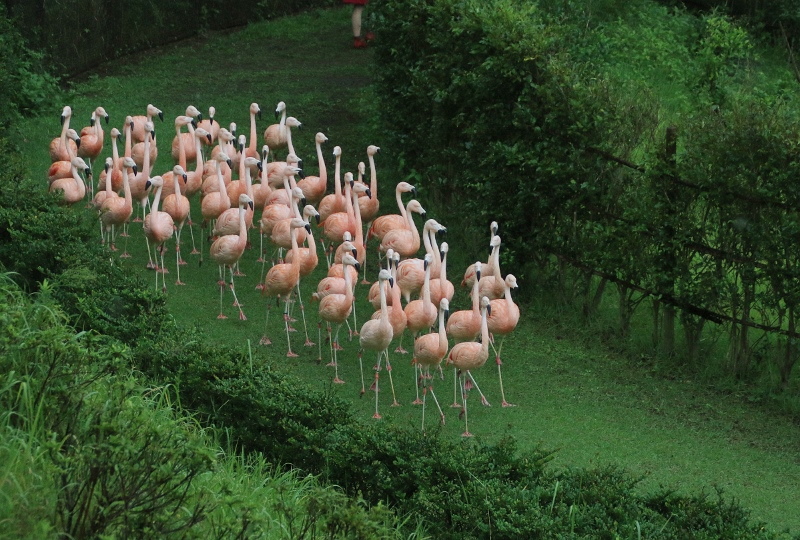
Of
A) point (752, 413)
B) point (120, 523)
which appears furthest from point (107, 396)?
point (752, 413)

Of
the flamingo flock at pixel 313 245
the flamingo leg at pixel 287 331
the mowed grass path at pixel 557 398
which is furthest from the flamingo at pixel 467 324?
the flamingo leg at pixel 287 331

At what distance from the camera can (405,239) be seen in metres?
10.1

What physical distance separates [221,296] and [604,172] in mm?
3591

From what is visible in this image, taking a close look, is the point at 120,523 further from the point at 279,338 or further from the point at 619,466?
the point at 279,338

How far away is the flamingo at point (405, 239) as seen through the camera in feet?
33.1

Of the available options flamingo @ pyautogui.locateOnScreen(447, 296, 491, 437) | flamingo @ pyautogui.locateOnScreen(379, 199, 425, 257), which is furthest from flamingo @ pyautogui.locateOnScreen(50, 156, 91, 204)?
flamingo @ pyautogui.locateOnScreen(447, 296, 491, 437)

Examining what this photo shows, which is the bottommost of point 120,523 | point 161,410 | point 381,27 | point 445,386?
point 445,386

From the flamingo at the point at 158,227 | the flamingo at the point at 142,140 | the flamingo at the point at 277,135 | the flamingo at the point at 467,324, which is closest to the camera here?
the flamingo at the point at 467,324

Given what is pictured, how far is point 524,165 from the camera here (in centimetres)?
1002

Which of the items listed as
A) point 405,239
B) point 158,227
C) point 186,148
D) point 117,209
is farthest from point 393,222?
point 186,148

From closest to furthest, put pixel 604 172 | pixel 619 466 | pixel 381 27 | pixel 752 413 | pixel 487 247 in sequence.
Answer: pixel 619 466 → pixel 752 413 → pixel 604 172 → pixel 487 247 → pixel 381 27

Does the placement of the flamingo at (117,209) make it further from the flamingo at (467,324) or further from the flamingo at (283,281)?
the flamingo at (467,324)

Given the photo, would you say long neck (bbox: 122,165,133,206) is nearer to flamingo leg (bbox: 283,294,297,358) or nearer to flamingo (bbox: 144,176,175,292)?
flamingo (bbox: 144,176,175,292)

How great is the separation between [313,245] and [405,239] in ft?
2.83
